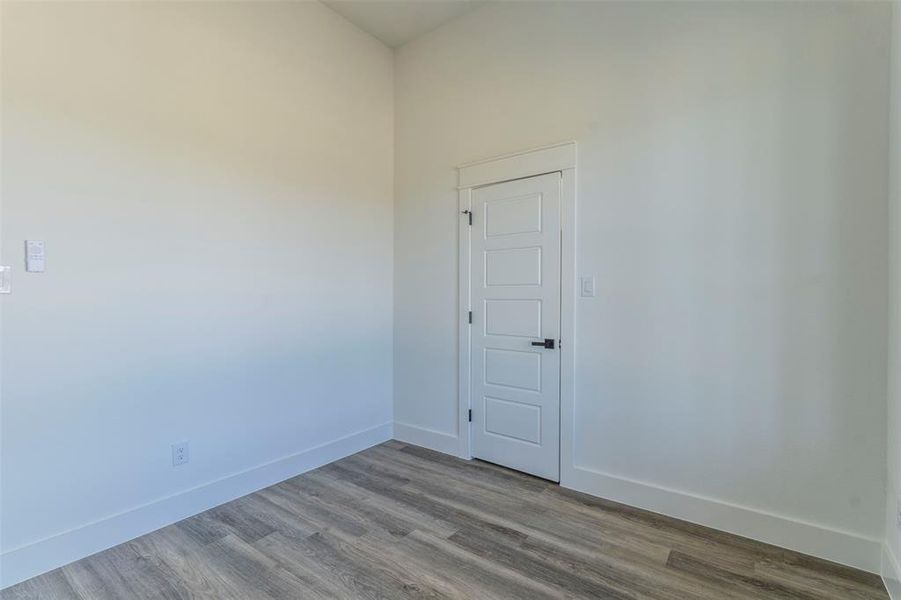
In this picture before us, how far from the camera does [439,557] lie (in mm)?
2186

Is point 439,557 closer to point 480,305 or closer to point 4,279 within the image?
point 480,305

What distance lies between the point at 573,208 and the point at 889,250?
61.9 inches

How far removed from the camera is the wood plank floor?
1.95 metres

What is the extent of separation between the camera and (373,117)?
3.83m

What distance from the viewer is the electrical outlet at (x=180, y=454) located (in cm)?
254

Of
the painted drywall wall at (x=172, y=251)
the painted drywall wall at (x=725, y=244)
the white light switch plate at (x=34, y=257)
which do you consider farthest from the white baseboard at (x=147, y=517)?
the painted drywall wall at (x=725, y=244)

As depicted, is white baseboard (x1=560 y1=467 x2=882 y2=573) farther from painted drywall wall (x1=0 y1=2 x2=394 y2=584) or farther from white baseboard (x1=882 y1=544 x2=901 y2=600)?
painted drywall wall (x1=0 y1=2 x2=394 y2=584)

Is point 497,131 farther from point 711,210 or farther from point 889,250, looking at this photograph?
point 889,250

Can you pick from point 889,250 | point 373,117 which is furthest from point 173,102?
point 889,250

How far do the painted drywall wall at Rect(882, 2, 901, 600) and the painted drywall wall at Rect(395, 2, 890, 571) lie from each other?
5 centimetres

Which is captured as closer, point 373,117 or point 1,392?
point 1,392

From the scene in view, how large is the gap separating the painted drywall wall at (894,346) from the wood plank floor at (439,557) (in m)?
0.20

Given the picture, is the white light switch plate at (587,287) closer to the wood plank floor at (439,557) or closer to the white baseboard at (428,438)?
the wood plank floor at (439,557)

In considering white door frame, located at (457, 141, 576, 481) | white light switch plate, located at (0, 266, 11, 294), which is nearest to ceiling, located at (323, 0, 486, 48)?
white door frame, located at (457, 141, 576, 481)
